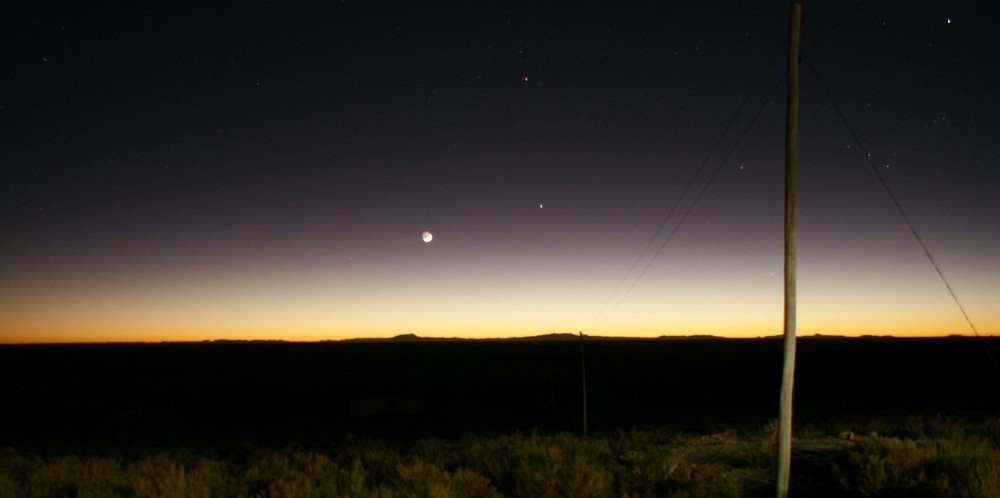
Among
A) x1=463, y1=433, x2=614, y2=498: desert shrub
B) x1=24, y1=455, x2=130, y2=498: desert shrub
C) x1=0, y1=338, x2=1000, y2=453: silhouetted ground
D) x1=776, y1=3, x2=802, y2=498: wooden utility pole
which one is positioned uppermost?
x1=776, y1=3, x2=802, y2=498: wooden utility pole

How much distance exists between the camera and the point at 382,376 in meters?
64.1

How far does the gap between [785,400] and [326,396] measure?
38.7 meters

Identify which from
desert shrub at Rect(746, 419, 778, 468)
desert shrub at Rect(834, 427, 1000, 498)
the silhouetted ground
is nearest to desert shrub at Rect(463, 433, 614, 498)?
desert shrub at Rect(746, 419, 778, 468)

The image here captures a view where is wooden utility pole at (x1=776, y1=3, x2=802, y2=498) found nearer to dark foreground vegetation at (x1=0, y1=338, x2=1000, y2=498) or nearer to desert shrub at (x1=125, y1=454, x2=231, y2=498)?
dark foreground vegetation at (x1=0, y1=338, x2=1000, y2=498)

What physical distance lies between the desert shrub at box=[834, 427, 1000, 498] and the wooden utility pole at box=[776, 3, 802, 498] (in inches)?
82.2

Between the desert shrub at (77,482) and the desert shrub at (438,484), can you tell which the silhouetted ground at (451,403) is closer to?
the desert shrub at (77,482)

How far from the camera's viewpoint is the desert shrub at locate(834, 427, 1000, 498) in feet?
27.2

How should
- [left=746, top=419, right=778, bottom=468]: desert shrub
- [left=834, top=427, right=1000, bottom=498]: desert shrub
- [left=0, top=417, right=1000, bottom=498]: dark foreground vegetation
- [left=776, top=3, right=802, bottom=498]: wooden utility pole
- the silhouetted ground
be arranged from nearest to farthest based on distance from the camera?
[left=776, top=3, right=802, bottom=498]: wooden utility pole → [left=834, top=427, right=1000, bottom=498]: desert shrub → [left=0, top=417, right=1000, bottom=498]: dark foreground vegetation → [left=746, top=419, right=778, bottom=468]: desert shrub → the silhouetted ground

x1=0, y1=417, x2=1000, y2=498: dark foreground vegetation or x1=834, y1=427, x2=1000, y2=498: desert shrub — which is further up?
x1=834, y1=427, x2=1000, y2=498: desert shrub

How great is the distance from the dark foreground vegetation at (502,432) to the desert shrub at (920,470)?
3 centimetres

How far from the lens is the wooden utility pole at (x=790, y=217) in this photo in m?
7.69

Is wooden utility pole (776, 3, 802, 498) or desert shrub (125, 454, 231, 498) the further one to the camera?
desert shrub (125, 454, 231, 498)

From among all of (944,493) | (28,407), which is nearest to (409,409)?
(28,407)

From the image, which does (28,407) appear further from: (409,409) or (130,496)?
(130,496)
